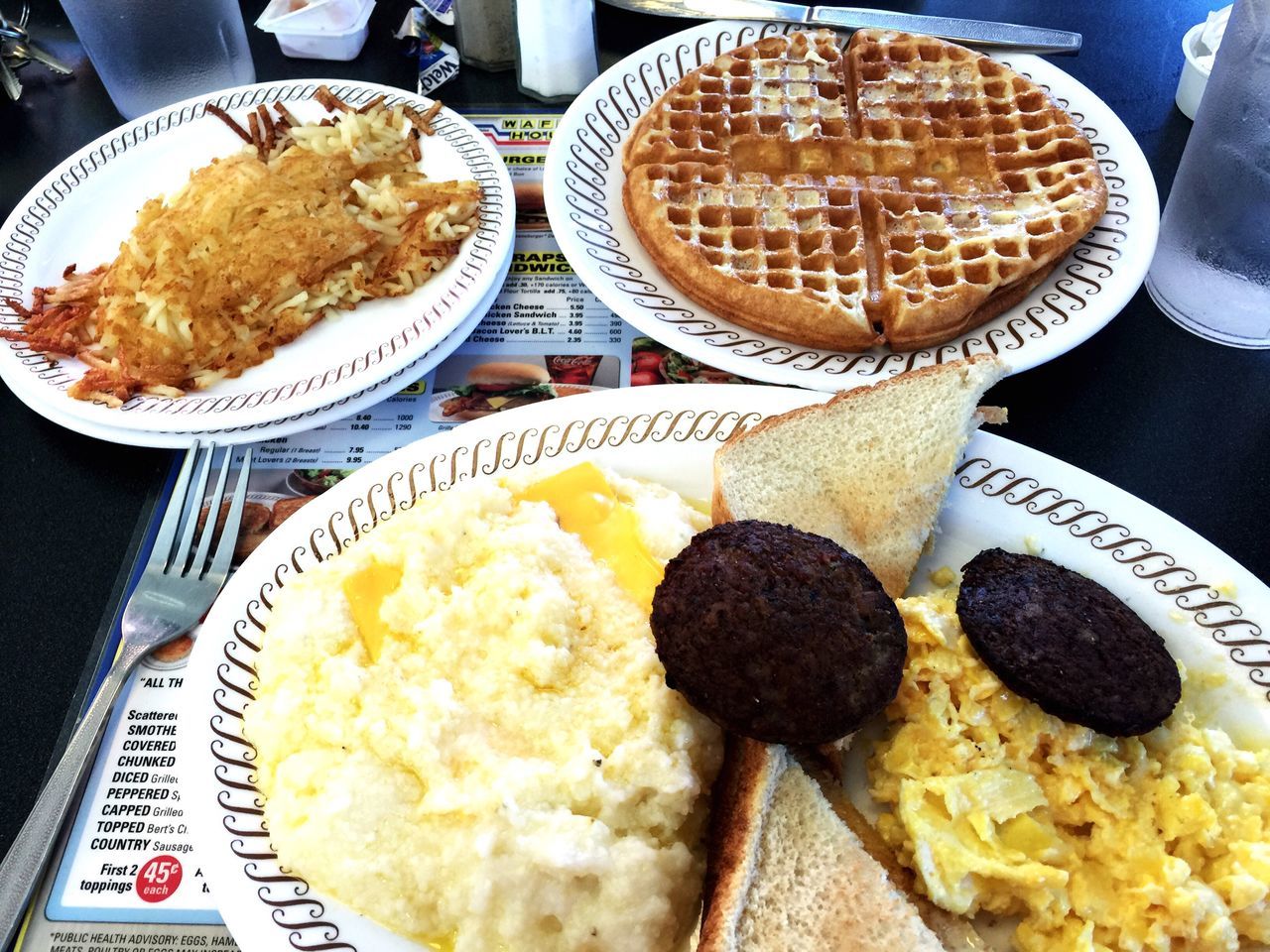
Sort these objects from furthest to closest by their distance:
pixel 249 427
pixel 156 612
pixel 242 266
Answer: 1. pixel 242 266
2. pixel 249 427
3. pixel 156 612

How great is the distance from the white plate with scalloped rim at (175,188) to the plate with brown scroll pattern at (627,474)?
0.34 m

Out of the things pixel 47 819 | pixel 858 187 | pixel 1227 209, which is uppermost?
pixel 1227 209

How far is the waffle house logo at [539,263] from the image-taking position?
99.3 inches

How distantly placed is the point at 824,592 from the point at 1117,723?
0.47m

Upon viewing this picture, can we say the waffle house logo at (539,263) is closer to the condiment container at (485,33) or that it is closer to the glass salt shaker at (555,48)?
the glass salt shaker at (555,48)

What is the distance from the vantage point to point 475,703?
4.84ft

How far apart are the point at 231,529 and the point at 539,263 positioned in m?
1.12

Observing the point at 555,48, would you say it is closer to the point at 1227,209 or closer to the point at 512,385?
the point at 512,385

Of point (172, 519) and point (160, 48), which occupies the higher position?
point (160, 48)

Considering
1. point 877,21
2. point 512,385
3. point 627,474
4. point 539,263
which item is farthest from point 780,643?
point 877,21

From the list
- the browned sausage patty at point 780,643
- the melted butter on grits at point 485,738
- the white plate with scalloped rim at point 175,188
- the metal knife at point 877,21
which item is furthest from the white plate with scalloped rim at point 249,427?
the metal knife at point 877,21

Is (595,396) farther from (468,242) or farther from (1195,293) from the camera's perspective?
(1195,293)

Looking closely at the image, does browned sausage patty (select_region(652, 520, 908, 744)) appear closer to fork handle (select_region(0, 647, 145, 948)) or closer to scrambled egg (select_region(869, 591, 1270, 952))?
scrambled egg (select_region(869, 591, 1270, 952))

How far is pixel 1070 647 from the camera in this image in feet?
4.67
